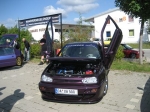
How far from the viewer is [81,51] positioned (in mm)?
6062

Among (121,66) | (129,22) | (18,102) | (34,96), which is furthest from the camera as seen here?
(129,22)

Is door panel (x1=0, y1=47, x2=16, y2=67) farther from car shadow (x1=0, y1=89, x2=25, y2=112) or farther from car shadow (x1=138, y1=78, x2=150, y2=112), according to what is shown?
car shadow (x1=138, y1=78, x2=150, y2=112)

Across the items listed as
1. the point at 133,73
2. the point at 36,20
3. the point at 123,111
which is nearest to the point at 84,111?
the point at 123,111

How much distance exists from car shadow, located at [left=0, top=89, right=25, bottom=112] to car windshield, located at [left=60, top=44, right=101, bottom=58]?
1.94 meters

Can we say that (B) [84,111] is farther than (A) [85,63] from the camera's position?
No

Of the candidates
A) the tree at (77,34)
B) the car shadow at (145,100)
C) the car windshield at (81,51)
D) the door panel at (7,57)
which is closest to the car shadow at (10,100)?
the car windshield at (81,51)

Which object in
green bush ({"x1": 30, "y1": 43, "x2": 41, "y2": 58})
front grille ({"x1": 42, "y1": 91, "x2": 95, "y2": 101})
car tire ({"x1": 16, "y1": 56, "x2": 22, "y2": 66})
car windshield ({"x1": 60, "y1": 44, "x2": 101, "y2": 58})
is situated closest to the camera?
front grille ({"x1": 42, "y1": 91, "x2": 95, "y2": 101})

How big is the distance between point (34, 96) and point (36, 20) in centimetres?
803

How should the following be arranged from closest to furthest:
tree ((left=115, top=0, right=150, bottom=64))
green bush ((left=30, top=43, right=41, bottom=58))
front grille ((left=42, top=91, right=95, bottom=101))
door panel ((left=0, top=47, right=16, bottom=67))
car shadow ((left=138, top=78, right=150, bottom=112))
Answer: car shadow ((left=138, top=78, right=150, bottom=112)) < front grille ((left=42, top=91, right=95, bottom=101)) < tree ((left=115, top=0, right=150, bottom=64)) < door panel ((left=0, top=47, right=16, bottom=67)) < green bush ((left=30, top=43, right=41, bottom=58))

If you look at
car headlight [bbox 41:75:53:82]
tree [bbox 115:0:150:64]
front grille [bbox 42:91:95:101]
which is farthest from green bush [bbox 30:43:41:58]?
front grille [bbox 42:91:95:101]

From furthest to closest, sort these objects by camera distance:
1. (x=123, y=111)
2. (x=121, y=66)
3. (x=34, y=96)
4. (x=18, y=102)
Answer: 1. (x=121, y=66)
2. (x=34, y=96)
3. (x=18, y=102)
4. (x=123, y=111)

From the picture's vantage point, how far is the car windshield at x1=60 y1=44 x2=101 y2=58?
587 centimetres

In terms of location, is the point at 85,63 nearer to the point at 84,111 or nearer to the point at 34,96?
the point at 84,111

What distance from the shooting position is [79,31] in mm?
16750
